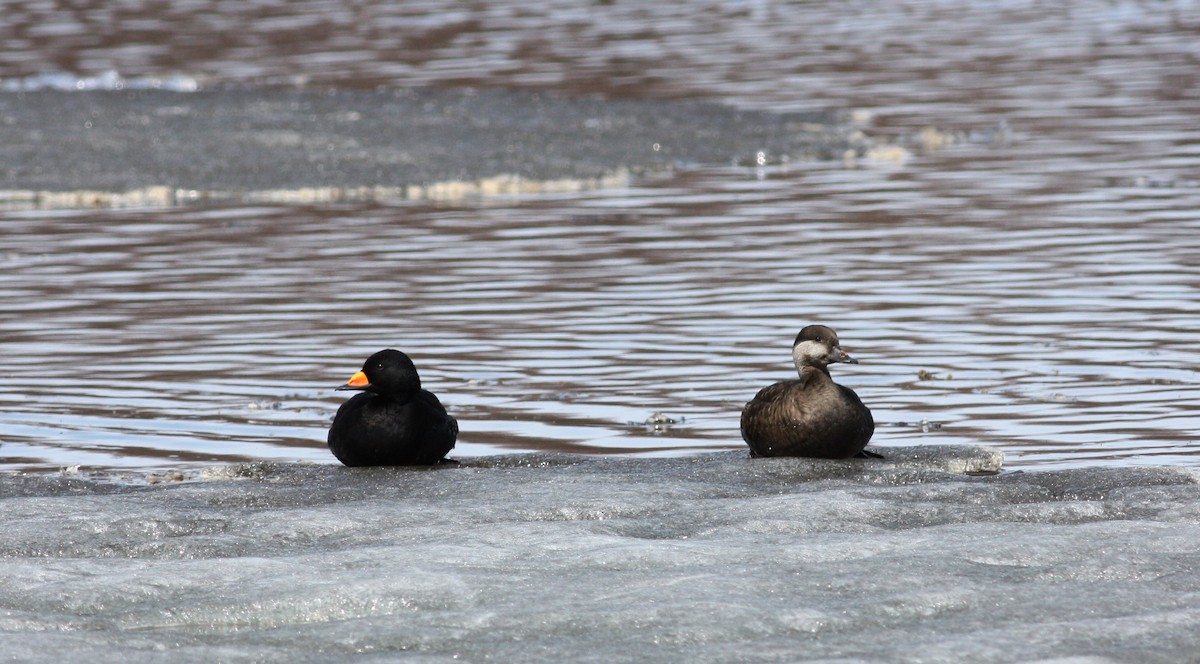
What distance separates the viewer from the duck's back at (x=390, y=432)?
909 cm

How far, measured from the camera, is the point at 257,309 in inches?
552

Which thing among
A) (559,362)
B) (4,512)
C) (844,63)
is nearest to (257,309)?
(559,362)

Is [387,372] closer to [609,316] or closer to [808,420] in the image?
[808,420]

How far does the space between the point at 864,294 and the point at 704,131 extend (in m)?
9.06

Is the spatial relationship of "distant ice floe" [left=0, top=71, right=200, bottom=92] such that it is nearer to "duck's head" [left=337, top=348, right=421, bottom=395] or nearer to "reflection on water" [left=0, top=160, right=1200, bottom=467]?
"reflection on water" [left=0, top=160, right=1200, bottom=467]

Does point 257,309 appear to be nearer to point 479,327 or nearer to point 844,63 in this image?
point 479,327

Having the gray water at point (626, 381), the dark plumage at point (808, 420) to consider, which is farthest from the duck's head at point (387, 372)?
the dark plumage at point (808, 420)

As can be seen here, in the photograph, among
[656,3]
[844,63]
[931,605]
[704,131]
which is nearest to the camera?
[931,605]

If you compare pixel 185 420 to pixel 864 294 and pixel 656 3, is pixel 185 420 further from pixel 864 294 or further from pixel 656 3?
pixel 656 3

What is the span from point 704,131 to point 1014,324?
10.3 meters

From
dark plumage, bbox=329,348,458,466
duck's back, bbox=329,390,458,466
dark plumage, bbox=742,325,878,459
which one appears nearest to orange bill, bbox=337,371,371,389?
dark plumage, bbox=329,348,458,466

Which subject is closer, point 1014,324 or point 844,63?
point 1014,324

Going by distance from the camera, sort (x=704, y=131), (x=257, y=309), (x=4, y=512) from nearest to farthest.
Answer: (x=4, y=512)
(x=257, y=309)
(x=704, y=131)

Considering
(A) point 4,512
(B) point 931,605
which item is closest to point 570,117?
(A) point 4,512
